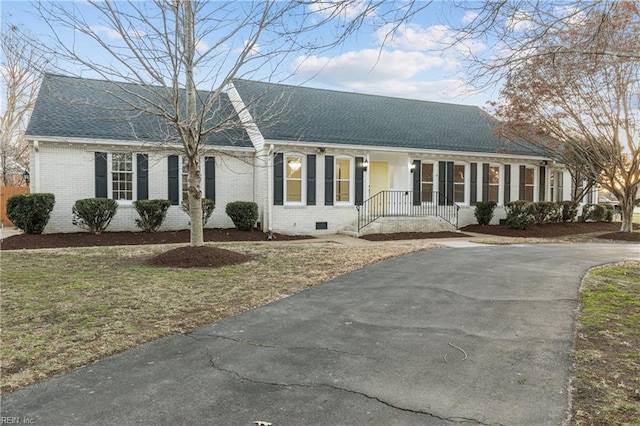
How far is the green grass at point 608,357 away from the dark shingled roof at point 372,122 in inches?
439

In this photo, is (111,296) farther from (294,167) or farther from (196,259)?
(294,167)

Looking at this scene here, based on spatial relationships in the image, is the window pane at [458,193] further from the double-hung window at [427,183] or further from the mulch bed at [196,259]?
the mulch bed at [196,259]

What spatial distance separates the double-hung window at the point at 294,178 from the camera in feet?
51.3

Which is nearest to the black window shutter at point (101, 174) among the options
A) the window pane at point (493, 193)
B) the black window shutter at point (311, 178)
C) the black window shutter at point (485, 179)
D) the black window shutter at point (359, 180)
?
the black window shutter at point (311, 178)

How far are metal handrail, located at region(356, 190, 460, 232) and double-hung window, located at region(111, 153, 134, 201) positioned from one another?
8.47m

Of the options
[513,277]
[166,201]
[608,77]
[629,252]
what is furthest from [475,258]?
[166,201]

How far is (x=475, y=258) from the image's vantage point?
9.65 m

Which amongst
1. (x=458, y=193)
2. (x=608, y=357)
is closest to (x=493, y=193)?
(x=458, y=193)

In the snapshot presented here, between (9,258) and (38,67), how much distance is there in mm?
4145

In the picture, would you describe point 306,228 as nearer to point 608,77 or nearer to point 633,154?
point 608,77

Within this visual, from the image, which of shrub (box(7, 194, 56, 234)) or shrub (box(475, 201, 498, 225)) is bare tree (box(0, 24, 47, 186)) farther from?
shrub (box(475, 201, 498, 225))

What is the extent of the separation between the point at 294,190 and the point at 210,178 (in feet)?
10.0

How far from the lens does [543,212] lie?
18688 millimetres

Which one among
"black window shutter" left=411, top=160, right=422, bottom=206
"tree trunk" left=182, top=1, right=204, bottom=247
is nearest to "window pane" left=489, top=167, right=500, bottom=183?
"black window shutter" left=411, top=160, right=422, bottom=206
